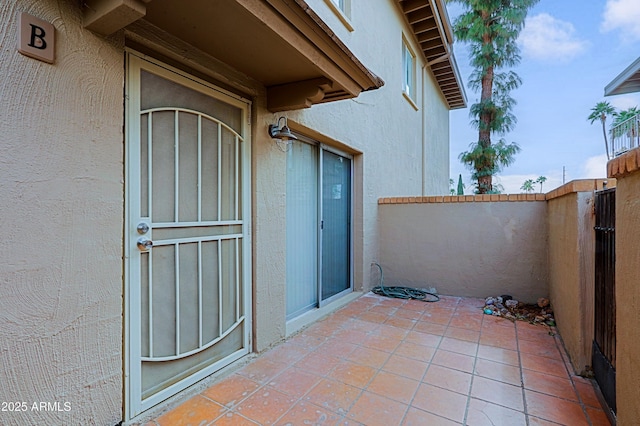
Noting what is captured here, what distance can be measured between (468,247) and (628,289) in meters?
3.47

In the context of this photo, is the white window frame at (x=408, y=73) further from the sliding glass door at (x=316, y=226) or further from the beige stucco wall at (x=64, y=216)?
the beige stucco wall at (x=64, y=216)

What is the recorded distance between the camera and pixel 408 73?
24.7ft

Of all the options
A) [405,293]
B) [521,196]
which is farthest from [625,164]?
[405,293]

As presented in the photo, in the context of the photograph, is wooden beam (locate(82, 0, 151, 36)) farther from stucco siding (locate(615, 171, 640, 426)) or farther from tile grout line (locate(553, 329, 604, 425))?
tile grout line (locate(553, 329, 604, 425))

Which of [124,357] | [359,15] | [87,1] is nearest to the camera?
[87,1]

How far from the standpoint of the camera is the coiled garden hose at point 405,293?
4954 millimetres

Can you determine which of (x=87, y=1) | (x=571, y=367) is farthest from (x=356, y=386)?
(x=87, y=1)

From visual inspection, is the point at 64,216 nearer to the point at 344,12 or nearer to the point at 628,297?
the point at 628,297

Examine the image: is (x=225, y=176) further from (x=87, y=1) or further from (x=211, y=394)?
(x=211, y=394)

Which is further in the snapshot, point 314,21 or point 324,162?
point 324,162

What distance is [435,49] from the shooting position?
319 inches

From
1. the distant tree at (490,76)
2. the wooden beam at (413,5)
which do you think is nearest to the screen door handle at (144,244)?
the wooden beam at (413,5)

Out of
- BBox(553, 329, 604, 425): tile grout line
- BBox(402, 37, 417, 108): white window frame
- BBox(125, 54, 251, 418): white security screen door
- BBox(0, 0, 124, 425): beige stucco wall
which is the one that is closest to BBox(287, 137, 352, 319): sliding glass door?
BBox(125, 54, 251, 418): white security screen door

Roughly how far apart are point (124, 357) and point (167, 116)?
1.64 metres
